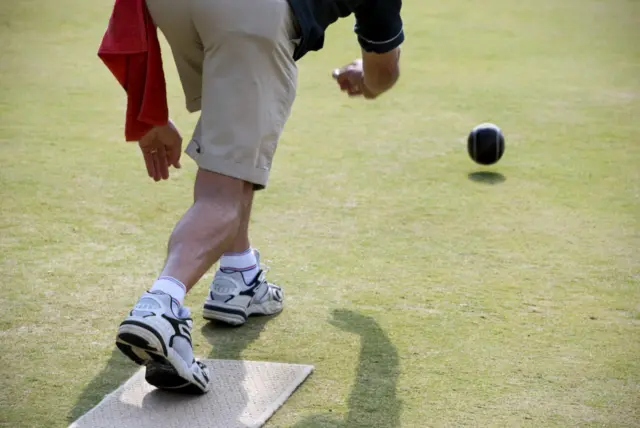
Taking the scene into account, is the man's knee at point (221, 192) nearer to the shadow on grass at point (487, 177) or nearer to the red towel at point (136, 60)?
the red towel at point (136, 60)

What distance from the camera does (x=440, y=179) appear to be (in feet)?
16.8

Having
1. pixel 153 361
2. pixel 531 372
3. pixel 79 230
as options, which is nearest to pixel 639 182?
pixel 531 372

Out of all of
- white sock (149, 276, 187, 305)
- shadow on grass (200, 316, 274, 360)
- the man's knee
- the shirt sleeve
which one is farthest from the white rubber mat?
the shirt sleeve

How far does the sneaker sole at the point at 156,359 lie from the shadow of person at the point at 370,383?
359 mm

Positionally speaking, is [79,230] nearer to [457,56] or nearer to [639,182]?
[639,182]

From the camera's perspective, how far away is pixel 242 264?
11.6 feet

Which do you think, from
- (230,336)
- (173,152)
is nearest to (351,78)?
(173,152)

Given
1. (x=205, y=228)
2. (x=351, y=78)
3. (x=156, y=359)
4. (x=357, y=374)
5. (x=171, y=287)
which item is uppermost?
(x=351, y=78)

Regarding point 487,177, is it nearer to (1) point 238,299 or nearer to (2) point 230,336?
(1) point 238,299

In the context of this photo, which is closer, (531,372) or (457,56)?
(531,372)

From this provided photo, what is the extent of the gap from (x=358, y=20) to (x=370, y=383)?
124cm

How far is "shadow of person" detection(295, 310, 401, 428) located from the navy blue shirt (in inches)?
38.4

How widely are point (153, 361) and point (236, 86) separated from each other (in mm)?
845

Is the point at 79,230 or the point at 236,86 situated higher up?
the point at 236,86
